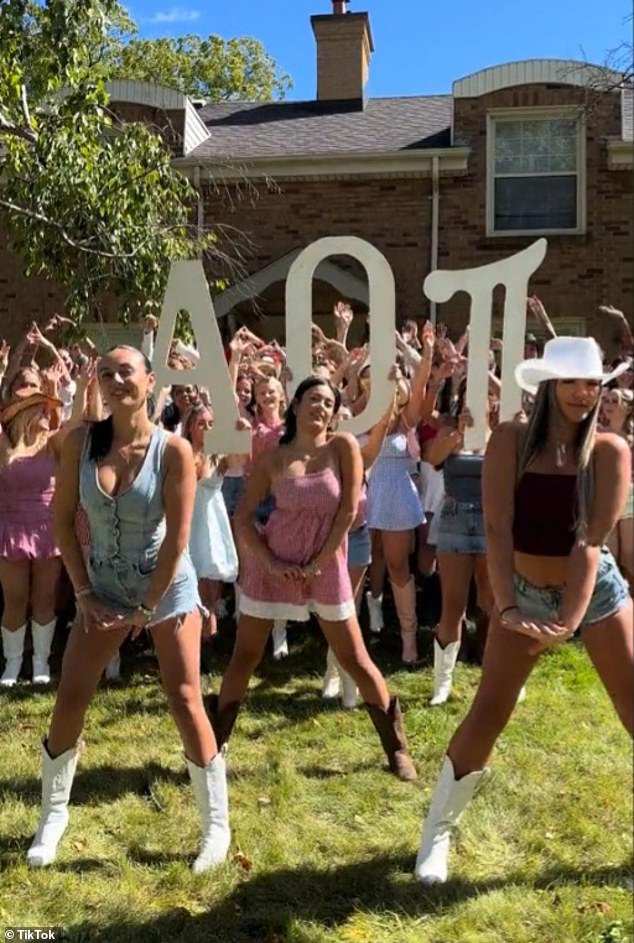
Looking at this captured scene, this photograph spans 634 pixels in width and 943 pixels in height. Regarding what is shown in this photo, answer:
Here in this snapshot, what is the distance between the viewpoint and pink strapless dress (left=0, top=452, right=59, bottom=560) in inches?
216

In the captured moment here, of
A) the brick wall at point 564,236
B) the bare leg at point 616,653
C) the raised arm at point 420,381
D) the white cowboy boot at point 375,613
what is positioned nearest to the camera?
the bare leg at point 616,653

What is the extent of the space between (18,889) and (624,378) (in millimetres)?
4090

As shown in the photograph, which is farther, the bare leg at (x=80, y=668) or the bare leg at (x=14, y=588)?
the bare leg at (x=14, y=588)

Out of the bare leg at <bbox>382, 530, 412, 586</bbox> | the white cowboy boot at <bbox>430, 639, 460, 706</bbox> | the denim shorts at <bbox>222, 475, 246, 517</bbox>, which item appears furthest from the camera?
the denim shorts at <bbox>222, 475, 246, 517</bbox>

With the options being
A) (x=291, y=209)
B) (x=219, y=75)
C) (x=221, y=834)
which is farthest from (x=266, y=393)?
(x=219, y=75)

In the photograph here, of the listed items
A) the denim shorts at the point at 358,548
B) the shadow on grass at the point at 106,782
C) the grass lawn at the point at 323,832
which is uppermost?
the denim shorts at the point at 358,548

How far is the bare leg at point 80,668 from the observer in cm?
332

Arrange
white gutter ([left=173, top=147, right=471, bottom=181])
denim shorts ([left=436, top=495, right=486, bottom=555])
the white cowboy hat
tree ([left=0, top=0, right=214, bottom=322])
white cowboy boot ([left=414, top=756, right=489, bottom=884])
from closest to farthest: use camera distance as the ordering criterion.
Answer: the white cowboy hat
white cowboy boot ([left=414, top=756, right=489, bottom=884])
denim shorts ([left=436, top=495, right=486, bottom=555])
tree ([left=0, top=0, right=214, bottom=322])
white gutter ([left=173, top=147, right=471, bottom=181])

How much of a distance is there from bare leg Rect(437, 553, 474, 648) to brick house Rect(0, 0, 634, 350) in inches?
285

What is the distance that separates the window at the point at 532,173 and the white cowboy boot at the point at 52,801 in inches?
402

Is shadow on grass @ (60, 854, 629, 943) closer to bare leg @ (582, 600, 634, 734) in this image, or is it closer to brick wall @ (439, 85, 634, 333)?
bare leg @ (582, 600, 634, 734)

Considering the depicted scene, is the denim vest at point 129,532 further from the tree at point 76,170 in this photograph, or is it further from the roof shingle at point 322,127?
the roof shingle at point 322,127

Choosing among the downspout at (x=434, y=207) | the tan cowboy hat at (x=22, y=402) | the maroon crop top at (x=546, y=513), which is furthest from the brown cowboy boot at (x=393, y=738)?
the downspout at (x=434, y=207)

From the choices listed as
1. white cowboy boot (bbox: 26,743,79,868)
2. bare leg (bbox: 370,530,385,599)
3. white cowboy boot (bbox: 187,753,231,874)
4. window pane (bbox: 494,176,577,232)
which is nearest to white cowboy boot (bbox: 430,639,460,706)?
bare leg (bbox: 370,530,385,599)
